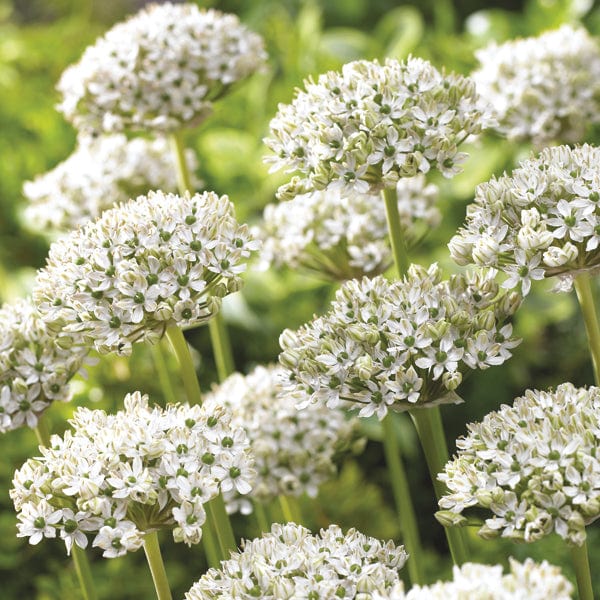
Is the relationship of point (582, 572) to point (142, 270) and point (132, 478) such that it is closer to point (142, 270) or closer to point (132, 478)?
point (132, 478)

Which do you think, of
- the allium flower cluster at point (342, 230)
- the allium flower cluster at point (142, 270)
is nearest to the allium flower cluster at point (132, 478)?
the allium flower cluster at point (142, 270)

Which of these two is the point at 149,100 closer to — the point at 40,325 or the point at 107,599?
the point at 40,325

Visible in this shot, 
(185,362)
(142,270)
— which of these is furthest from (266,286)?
(142,270)

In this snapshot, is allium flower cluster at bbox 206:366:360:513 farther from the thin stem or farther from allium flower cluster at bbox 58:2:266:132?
allium flower cluster at bbox 58:2:266:132

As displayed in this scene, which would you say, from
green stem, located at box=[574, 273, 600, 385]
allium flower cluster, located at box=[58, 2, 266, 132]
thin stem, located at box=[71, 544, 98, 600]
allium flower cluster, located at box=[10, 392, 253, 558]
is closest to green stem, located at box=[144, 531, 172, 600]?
allium flower cluster, located at box=[10, 392, 253, 558]

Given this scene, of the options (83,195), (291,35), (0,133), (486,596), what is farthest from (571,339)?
(486,596)

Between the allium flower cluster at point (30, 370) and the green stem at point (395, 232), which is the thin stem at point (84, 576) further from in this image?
the green stem at point (395, 232)

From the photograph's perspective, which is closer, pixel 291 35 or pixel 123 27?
pixel 123 27
